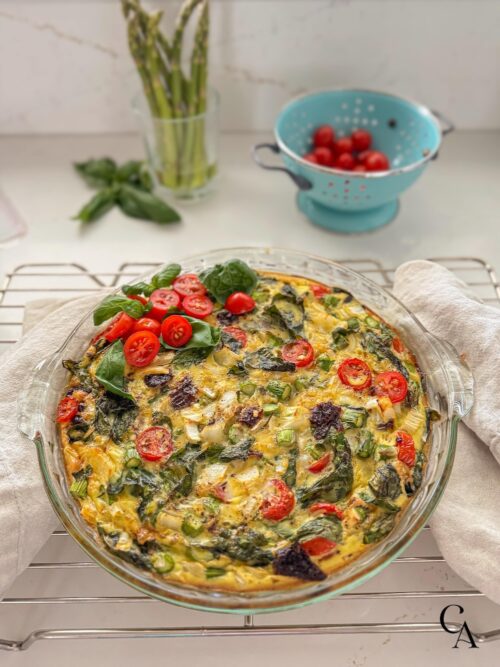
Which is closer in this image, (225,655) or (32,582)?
(225,655)

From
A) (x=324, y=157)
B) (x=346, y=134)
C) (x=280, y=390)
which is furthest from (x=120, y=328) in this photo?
(x=346, y=134)

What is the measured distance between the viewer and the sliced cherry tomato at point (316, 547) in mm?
2158

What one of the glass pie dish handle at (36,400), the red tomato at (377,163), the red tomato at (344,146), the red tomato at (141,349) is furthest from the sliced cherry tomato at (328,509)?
the red tomato at (344,146)

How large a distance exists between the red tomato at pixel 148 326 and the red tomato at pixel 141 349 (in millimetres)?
46

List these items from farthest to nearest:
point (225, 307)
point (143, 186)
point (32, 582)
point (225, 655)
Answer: point (143, 186) → point (225, 307) → point (32, 582) → point (225, 655)

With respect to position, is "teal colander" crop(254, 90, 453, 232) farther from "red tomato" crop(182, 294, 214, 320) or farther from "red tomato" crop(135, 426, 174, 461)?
"red tomato" crop(135, 426, 174, 461)

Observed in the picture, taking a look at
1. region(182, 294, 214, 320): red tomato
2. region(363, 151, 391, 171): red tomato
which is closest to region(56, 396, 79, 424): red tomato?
region(182, 294, 214, 320): red tomato

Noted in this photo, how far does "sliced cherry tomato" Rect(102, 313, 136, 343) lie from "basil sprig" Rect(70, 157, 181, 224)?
4.43 ft

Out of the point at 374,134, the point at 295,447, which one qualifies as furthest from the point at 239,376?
the point at 374,134

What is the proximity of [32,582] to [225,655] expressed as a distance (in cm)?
74

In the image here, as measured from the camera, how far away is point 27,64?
4.18 metres

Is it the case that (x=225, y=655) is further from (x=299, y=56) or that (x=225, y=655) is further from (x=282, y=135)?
(x=299, y=56)

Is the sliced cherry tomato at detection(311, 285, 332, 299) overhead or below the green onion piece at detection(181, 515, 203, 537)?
overhead

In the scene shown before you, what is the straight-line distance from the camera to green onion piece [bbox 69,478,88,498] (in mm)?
2328
